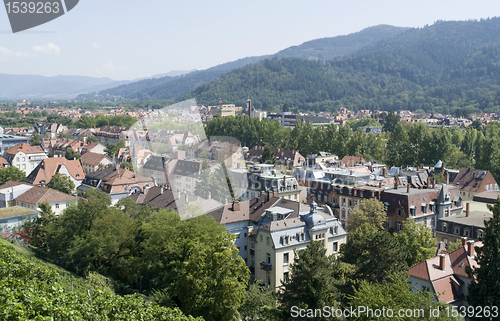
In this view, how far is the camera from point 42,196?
1199 inches

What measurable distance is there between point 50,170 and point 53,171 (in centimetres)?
28

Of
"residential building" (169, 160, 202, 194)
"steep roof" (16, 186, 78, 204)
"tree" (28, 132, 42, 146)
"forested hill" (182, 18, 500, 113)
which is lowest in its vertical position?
"forested hill" (182, 18, 500, 113)

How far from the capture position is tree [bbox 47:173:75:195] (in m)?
35.2

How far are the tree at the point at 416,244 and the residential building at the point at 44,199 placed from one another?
20.8 meters

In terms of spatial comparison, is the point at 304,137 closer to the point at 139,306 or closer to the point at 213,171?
the point at 213,171

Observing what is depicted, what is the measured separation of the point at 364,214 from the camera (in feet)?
83.0

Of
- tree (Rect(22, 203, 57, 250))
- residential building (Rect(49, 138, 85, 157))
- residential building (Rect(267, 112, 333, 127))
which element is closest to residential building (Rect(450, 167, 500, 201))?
tree (Rect(22, 203, 57, 250))

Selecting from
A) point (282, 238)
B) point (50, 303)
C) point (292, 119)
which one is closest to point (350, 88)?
point (292, 119)

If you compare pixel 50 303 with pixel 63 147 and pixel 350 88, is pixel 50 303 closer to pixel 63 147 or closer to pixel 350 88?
pixel 63 147

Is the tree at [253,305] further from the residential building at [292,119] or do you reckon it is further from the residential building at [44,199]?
the residential building at [292,119]

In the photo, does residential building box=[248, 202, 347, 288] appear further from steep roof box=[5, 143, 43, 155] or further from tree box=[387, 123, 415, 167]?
steep roof box=[5, 143, 43, 155]

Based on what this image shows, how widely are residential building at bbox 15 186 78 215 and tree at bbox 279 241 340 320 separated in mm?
19387

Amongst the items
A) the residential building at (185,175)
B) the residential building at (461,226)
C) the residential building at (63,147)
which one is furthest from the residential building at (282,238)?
the residential building at (63,147)

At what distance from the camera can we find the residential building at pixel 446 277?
17203mm
